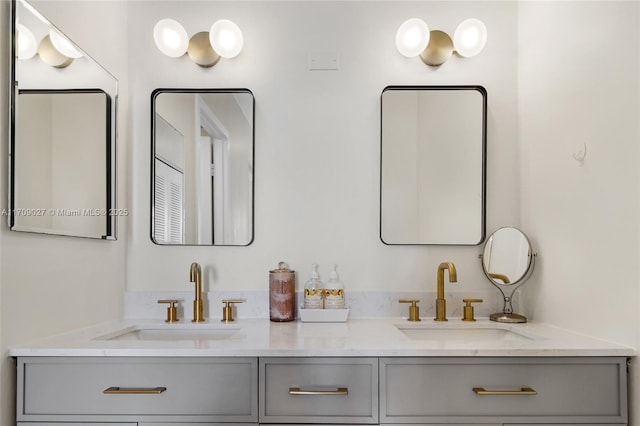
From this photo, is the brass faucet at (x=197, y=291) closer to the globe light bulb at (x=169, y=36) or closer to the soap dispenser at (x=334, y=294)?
the soap dispenser at (x=334, y=294)

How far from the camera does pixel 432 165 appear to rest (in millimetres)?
2088

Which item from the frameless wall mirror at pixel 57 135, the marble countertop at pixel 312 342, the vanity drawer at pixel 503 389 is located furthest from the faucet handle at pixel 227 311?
the vanity drawer at pixel 503 389

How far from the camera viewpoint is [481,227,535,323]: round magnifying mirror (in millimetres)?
1956

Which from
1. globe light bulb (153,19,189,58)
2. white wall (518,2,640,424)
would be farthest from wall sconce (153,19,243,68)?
white wall (518,2,640,424)

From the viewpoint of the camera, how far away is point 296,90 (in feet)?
6.96

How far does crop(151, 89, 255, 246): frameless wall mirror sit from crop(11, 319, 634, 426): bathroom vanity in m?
0.70

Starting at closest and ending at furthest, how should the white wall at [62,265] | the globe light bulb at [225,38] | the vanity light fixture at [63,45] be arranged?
1. the white wall at [62,265]
2. the vanity light fixture at [63,45]
3. the globe light bulb at [225,38]

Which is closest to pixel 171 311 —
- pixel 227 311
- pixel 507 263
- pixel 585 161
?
pixel 227 311

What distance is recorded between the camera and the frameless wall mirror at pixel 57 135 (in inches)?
55.6

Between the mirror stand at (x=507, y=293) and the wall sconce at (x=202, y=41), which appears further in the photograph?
the wall sconce at (x=202, y=41)

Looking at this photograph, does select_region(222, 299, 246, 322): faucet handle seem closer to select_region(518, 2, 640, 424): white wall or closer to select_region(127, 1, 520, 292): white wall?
select_region(127, 1, 520, 292): white wall

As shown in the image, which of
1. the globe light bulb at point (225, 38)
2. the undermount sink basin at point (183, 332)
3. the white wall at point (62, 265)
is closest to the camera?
the white wall at point (62, 265)

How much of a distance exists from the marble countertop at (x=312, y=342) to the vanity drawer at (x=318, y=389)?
0.12 ft

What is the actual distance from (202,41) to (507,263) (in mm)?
1463
